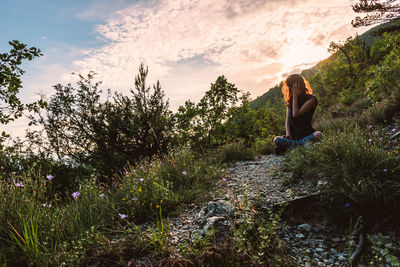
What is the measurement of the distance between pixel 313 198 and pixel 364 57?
58.3ft

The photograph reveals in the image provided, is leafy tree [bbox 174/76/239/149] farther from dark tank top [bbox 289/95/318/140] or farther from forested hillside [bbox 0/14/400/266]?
dark tank top [bbox 289/95/318/140]

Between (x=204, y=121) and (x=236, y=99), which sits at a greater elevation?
(x=236, y=99)

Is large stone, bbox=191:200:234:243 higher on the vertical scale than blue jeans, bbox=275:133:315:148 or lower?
lower

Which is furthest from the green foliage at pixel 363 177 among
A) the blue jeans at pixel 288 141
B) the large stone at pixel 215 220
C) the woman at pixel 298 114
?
the woman at pixel 298 114

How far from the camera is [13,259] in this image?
1.91 meters

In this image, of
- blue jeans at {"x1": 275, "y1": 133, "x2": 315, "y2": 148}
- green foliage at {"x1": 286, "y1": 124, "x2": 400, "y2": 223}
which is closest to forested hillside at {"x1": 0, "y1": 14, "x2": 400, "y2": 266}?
green foliage at {"x1": 286, "y1": 124, "x2": 400, "y2": 223}

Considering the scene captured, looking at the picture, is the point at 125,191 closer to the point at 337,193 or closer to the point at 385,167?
the point at 337,193

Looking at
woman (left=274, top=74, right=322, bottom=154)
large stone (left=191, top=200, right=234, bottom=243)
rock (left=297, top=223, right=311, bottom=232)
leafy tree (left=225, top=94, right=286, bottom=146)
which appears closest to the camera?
large stone (left=191, top=200, right=234, bottom=243)

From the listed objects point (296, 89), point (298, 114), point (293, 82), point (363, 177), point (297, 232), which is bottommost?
point (297, 232)

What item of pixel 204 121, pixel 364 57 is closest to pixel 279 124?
pixel 364 57

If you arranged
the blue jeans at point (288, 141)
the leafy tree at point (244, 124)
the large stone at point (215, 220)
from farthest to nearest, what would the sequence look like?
the leafy tree at point (244, 124)
the blue jeans at point (288, 141)
the large stone at point (215, 220)

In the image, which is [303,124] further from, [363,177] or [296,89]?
[363,177]

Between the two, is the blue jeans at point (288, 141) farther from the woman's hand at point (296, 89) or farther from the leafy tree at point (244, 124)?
the leafy tree at point (244, 124)

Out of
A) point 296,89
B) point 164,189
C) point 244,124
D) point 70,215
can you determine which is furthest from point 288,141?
point 70,215
